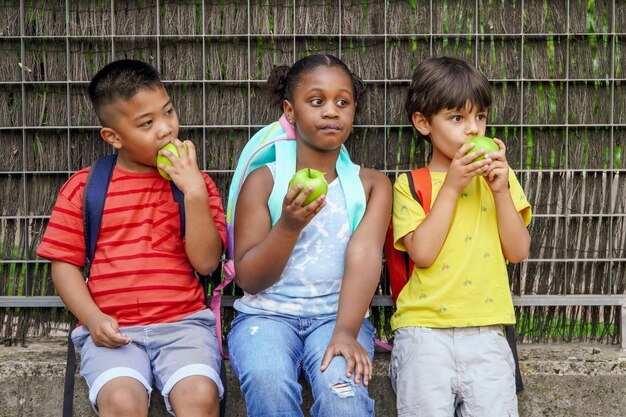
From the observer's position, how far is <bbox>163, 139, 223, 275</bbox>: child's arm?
10.8ft

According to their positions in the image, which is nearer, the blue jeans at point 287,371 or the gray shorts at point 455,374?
the blue jeans at point 287,371

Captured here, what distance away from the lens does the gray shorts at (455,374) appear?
316 centimetres

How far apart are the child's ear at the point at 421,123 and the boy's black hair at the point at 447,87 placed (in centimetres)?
2

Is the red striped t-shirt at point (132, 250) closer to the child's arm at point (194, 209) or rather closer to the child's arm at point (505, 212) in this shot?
the child's arm at point (194, 209)

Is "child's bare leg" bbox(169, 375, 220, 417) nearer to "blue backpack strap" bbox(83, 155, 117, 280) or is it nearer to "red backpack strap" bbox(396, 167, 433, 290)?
"blue backpack strap" bbox(83, 155, 117, 280)

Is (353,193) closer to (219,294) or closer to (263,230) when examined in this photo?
(263,230)

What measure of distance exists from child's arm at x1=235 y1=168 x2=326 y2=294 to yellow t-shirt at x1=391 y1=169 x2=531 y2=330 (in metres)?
0.53

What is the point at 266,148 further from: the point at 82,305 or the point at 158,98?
the point at 82,305

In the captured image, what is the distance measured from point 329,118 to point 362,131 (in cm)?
54

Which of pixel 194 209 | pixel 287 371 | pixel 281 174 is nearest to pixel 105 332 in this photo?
pixel 194 209

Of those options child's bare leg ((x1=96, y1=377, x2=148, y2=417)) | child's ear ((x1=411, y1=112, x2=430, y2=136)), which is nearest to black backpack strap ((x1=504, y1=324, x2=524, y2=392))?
child's ear ((x1=411, y1=112, x2=430, y2=136))

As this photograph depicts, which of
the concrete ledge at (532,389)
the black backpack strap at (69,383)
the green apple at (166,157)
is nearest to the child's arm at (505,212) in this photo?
the concrete ledge at (532,389)

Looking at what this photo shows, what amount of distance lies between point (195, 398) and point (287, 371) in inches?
13.7

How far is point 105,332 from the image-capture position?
10.3ft
